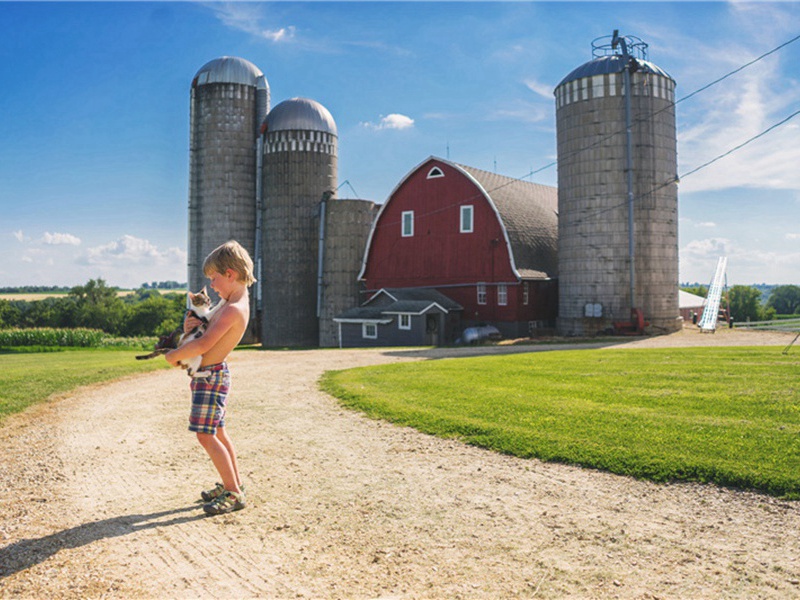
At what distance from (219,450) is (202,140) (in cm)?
4029

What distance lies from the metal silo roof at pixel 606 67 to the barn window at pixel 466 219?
803 cm

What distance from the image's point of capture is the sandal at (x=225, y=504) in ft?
17.4

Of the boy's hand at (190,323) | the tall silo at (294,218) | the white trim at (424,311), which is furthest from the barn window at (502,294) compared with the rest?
the boy's hand at (190,323)

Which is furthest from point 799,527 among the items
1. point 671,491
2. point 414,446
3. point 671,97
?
point 671,97

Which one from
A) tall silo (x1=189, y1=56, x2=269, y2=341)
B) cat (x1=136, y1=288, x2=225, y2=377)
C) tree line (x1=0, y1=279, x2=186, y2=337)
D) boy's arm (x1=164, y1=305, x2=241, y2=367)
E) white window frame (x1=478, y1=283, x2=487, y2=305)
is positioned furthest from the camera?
tree line (x1=0, y1=279, x2=186, y2=337)

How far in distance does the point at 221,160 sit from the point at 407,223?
50.4 ft

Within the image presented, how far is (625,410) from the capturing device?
8.78 m

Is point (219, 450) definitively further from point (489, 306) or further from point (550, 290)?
point (550, 290)

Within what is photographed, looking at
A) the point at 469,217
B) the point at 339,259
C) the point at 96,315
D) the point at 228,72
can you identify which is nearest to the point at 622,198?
the point at 469,217

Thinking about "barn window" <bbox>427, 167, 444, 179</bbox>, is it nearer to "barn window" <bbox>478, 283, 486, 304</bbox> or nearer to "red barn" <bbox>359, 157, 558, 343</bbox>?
"red barn" <bbox>359, 157, 558, 343</bbox>

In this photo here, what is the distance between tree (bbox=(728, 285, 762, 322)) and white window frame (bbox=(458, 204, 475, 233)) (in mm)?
63100

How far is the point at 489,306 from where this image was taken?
3155 centimetres

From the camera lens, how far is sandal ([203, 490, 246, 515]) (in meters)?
5.32

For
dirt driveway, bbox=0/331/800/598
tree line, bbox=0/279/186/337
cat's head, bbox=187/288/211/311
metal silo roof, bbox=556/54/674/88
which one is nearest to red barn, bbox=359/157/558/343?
metal silo roof, bbox=556/54/674/88
